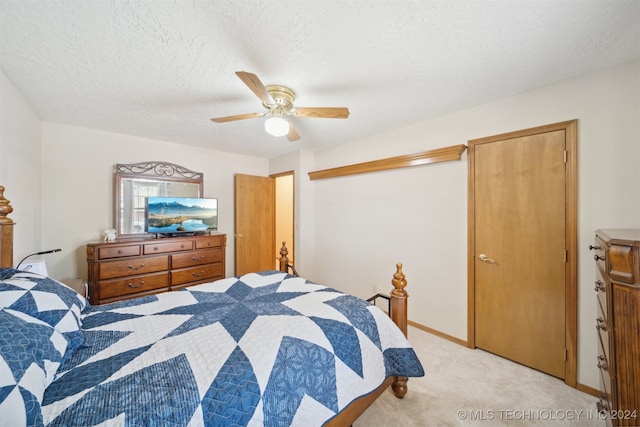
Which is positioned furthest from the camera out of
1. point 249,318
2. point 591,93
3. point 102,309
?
point 591,93

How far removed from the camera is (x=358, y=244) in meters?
3.43

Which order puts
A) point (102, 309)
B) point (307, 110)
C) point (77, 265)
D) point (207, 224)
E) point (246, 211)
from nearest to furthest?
point (102, 309) < point (307, 110) < point (77, 265) < point (207, 224) < point (246, 211)

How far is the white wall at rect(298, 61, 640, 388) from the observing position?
168 centimetres

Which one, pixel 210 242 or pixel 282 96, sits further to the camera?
pixel 210 242

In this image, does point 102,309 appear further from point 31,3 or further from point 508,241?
point 508,241

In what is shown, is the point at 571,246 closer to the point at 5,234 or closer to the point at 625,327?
the point at 625,327

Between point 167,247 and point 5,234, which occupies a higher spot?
point 5,234

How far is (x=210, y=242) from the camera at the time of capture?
11.5ft

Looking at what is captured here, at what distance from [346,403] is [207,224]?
3198 millimetres

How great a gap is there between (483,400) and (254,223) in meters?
3.67

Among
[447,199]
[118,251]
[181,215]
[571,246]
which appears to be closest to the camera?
[571,246]

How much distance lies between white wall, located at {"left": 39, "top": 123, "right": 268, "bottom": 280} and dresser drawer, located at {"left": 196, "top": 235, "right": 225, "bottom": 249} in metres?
1.10

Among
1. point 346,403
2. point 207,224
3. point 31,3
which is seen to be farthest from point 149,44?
point 207,224

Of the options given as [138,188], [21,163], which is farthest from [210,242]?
[21,163]
